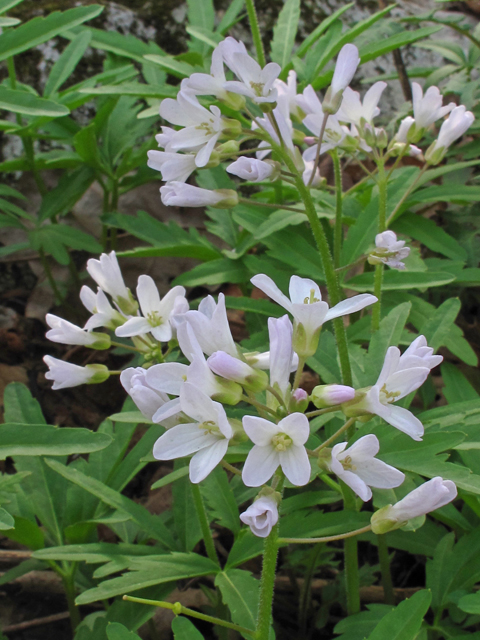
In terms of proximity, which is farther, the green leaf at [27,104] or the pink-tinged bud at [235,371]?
the green leaf at [27,104]

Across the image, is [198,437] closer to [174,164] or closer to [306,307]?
[306,307]

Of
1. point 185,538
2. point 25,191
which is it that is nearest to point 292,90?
point 185,538

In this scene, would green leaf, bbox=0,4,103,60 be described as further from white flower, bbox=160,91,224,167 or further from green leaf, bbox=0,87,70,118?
white flower, bbox=160,91,224,167

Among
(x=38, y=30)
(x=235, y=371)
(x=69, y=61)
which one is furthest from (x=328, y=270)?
(x=69, y=61)

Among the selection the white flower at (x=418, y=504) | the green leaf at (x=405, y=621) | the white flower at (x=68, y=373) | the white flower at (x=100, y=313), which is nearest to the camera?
the white flower at (x=418, y=504)

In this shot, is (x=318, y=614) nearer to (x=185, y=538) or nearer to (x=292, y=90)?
(x=185, y=538)

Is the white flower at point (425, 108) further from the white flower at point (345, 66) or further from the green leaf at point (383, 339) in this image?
the green leaf at point (383, 339)

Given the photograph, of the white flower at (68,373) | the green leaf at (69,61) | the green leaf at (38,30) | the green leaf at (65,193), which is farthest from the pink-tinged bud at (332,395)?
the green leaf at (69,61)
